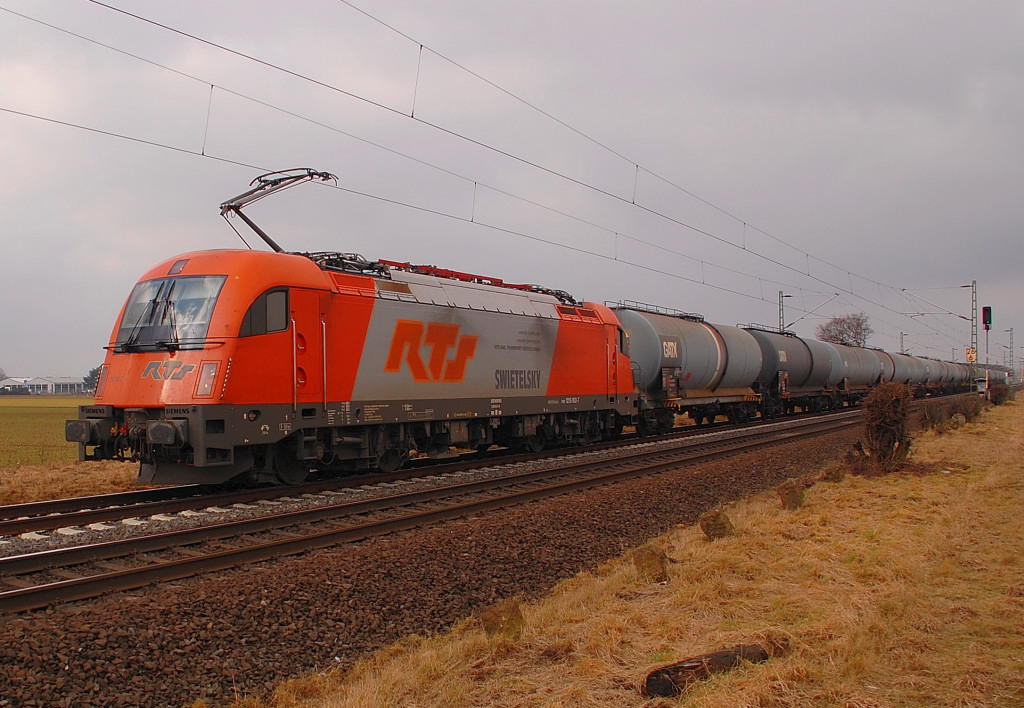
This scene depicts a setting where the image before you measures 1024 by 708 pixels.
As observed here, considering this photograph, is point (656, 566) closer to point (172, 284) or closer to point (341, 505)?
point (341, 505)

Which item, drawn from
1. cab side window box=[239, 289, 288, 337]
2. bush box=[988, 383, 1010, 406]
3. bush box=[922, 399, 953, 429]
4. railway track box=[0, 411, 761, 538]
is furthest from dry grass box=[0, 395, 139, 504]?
bush box=[988, 383, 1010, 406]

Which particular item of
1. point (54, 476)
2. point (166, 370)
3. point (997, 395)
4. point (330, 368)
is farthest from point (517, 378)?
point (997, 395)

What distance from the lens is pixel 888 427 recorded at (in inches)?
580

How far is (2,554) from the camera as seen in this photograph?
26.2 feet

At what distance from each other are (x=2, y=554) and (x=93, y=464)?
9.65m

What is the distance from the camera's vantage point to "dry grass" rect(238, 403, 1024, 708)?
4633 millimetres

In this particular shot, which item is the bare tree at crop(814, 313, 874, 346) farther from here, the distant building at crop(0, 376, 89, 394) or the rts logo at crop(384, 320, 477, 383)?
the distant building at crop(0, 376, 89, 394)

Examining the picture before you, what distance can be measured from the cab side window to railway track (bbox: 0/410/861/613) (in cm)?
287

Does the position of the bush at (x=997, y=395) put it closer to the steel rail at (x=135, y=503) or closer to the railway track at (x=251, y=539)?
the railway track at (x=251, y=539)

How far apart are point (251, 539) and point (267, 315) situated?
12.7ft

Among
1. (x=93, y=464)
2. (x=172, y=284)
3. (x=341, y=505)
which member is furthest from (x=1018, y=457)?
(x=93, y=464)

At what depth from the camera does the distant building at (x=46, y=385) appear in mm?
159125

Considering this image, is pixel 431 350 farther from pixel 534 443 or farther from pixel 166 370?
pixel 534 443

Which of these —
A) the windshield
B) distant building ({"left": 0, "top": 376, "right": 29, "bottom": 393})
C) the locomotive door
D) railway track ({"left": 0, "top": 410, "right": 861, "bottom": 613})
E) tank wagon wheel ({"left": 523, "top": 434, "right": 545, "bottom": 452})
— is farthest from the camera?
distant building ({"left": 0, "top": 376, "right": 29, "bottom": 393})
